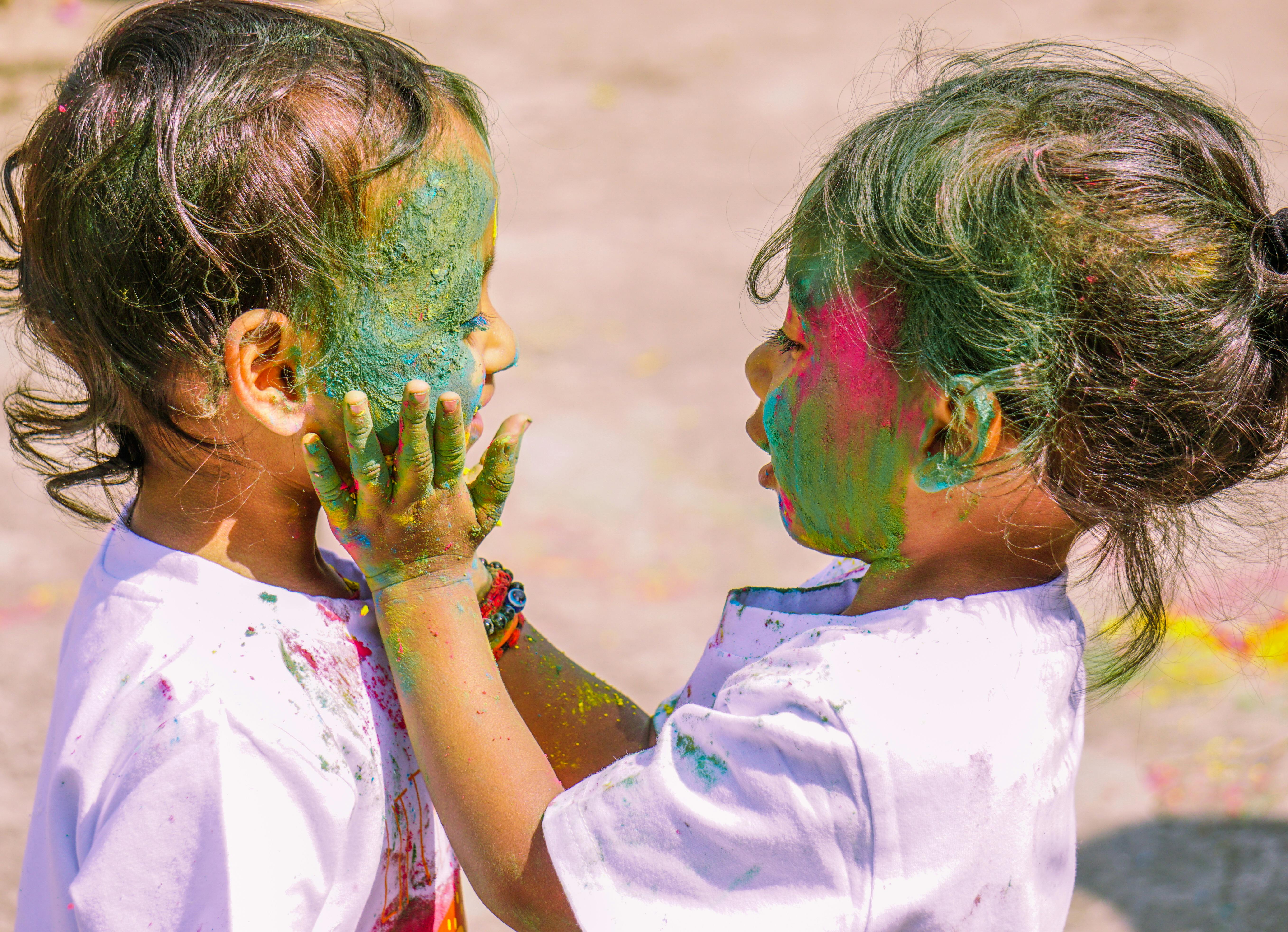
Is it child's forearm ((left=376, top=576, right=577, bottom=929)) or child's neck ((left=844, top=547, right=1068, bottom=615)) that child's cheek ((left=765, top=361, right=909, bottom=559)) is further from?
child's forearm ((left=376, top=576, right=577, bottom=929))

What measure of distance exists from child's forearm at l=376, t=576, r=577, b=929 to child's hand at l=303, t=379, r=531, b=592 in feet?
0.11

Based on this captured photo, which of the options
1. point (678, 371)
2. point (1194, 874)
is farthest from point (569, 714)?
point (678, 371)

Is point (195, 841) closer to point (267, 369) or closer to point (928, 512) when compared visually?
point (267, 369)

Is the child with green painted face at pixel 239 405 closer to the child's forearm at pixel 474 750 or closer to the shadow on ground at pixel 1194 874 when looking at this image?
the child's forearm at pixel 474 750

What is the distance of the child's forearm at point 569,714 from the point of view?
1980 millimetres

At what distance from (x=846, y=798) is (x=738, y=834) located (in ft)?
0.45

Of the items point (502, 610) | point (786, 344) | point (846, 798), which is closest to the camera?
point (846, 798)

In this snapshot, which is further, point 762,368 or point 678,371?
point 678,371

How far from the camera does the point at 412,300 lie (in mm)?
1599

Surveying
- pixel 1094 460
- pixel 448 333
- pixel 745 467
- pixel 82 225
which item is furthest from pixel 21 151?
pixel 745 467

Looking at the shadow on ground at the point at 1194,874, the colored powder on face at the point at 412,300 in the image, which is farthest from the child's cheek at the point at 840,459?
the shadow on ground at the point at 1194,874

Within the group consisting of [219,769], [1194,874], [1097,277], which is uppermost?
[1097,277]

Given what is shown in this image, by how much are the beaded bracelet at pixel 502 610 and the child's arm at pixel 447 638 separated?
35 centimetres

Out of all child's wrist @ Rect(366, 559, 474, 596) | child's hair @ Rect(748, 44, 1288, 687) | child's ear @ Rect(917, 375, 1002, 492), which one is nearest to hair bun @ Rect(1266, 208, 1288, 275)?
child's hair @ Rect(748, 44, 1288, 687)
